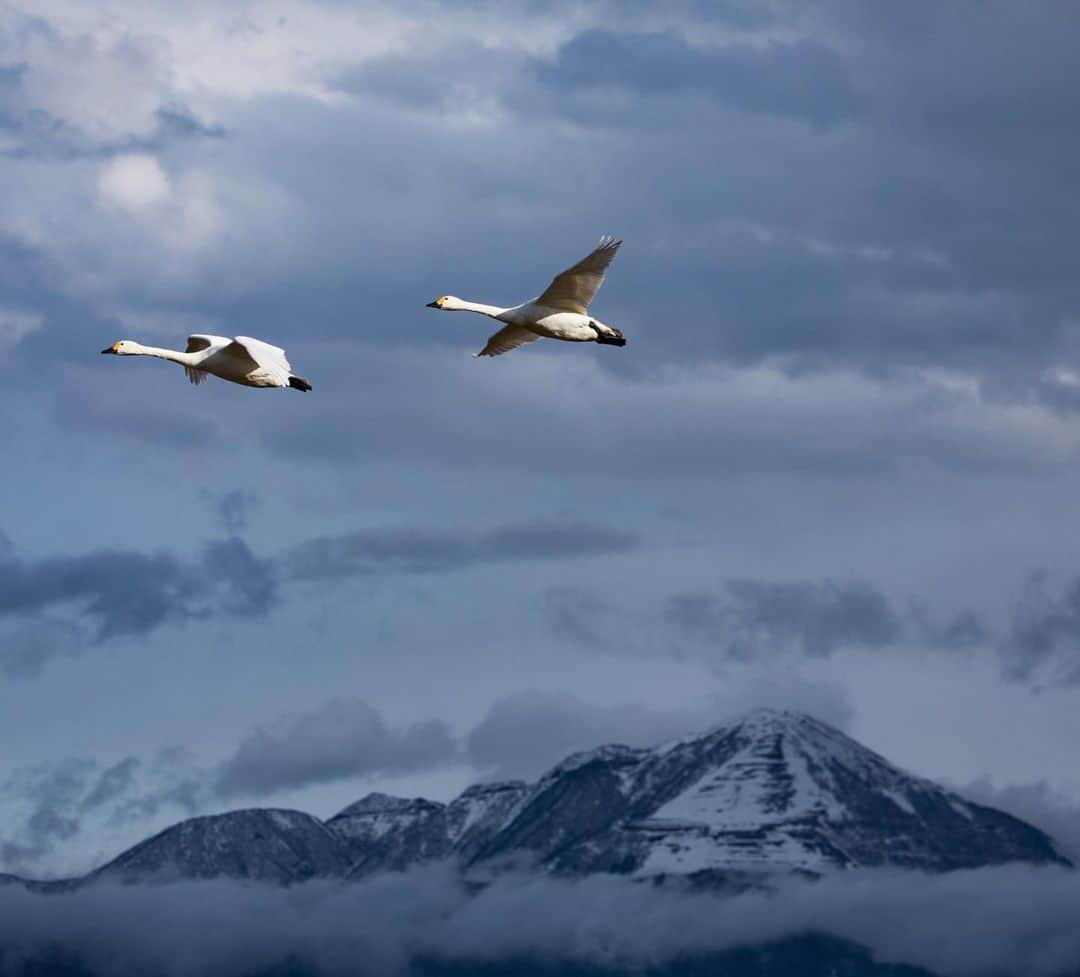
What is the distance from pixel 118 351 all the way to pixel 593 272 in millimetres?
29371

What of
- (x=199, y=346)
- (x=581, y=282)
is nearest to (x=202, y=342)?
(x=199, y=346)

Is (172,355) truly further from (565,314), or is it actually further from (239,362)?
(565,314)

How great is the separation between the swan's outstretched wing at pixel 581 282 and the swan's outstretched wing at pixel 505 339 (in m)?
3.97

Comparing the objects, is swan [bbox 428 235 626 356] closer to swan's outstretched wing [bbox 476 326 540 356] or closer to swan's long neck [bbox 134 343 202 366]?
swan's outstretched wing [bbox 476 326 540 356]

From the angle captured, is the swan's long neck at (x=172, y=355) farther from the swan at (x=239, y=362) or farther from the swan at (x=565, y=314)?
the swan at (x=565, y=314)

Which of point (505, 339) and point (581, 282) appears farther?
point (505, 339)

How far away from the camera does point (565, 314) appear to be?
11706 centimetres

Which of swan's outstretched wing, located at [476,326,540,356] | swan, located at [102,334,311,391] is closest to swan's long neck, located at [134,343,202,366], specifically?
swan, located at [102,334,311,391]

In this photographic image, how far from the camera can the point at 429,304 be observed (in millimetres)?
128000

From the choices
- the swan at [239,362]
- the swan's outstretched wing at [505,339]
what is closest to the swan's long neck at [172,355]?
the swan at [239,362]

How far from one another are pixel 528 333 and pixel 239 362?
506 inches

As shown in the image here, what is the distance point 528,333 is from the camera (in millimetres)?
121125

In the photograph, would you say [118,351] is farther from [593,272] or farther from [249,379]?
[593,272]

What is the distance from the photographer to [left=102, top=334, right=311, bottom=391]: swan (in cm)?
11625
